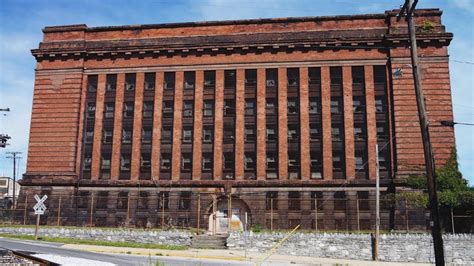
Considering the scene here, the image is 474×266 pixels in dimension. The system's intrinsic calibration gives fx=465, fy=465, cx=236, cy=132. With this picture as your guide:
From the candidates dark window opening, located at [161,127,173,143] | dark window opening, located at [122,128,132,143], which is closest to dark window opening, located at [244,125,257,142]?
dark window opening, located at [161,127,173,143]

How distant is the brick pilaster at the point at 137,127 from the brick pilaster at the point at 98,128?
11.0 ft

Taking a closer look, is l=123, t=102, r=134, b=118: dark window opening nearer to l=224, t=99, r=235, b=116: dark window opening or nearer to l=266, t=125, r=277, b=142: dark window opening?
l=224, t=99, r=235, b=116: dark window opening

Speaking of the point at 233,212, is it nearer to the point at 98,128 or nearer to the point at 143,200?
the point at 143,200

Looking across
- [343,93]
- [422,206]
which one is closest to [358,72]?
[343,93]

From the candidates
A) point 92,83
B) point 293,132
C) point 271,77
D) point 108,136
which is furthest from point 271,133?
point 92,83

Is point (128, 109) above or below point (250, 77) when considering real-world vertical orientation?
below

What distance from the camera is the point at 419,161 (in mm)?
39312

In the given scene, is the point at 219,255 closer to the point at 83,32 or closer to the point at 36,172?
the point at 36,172

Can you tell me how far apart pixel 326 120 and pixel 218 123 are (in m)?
9.92

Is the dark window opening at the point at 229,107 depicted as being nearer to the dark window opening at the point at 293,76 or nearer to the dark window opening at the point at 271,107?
the dark window opening at the point at 271,107

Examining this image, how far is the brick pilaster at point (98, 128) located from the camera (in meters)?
44.2

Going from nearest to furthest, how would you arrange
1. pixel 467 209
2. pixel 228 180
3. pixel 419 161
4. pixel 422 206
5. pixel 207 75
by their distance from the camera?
pixel 467 209
pixel 422 206
pixel 419 161
pixel 228 180
pixel 207 75

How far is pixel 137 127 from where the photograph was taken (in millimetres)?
44469

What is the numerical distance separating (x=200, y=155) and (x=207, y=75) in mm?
7859
